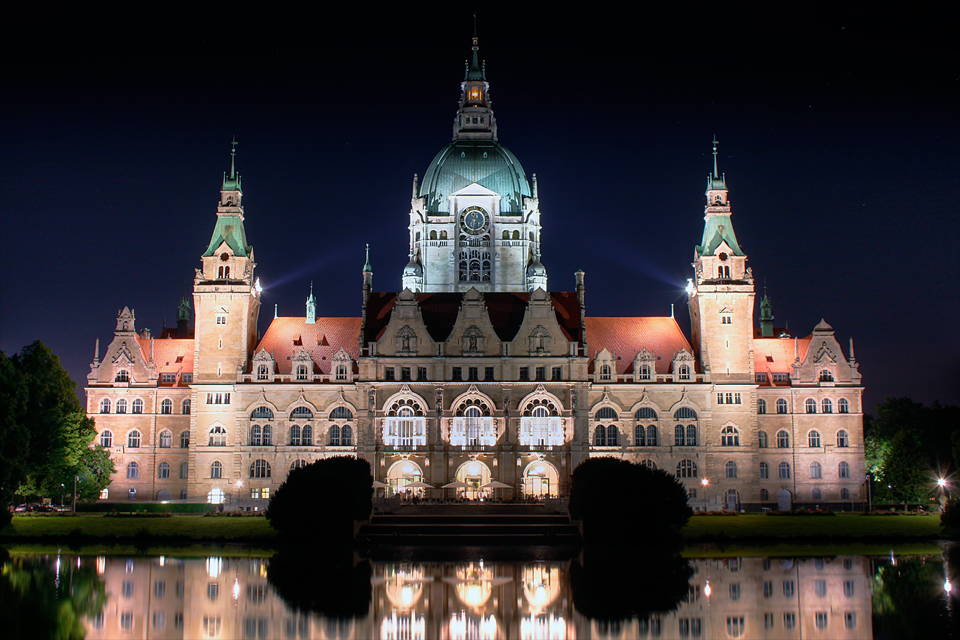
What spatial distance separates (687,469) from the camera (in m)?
88.9

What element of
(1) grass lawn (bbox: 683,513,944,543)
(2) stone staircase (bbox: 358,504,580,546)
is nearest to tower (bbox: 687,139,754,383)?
(1) grass lawn (bbox: 683,513,944,543)

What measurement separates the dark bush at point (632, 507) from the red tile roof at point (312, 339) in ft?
120

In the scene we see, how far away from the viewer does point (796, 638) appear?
31.0 meters

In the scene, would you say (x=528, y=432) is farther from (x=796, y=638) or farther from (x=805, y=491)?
(x=796, y=638)

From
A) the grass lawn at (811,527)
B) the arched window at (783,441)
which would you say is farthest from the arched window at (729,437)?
the grass lawn at (811,527)

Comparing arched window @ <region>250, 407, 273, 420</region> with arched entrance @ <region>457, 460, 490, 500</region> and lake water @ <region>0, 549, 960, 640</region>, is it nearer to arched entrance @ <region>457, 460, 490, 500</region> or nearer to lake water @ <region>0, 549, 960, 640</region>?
arched entrance @ <region>457, 460, 490, 500</region>

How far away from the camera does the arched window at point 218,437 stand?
90000 millimetres

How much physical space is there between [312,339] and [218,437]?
12.0 metres

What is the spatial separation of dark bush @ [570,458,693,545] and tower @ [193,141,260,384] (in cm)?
4129

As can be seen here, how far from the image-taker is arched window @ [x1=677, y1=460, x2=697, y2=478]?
88812 mm

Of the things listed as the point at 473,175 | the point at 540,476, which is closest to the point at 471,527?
the point at 540,476

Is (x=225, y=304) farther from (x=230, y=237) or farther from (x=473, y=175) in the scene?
(x=473, y=175)

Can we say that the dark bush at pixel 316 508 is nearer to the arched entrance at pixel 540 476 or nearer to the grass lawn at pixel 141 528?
the grass lawn at pixel 141 528

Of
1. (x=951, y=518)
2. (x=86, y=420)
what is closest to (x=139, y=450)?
(x=86, y=420)
